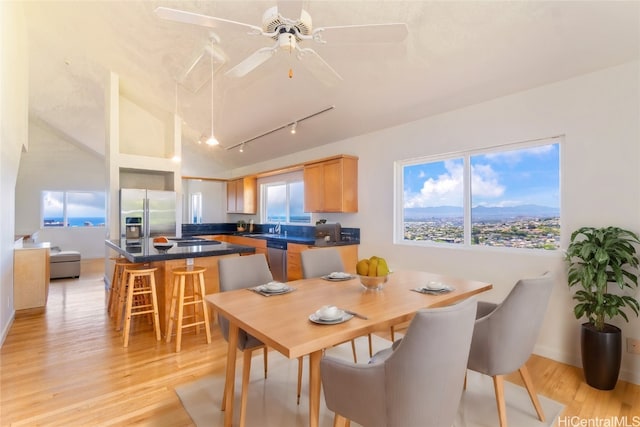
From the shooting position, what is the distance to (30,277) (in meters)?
4.05

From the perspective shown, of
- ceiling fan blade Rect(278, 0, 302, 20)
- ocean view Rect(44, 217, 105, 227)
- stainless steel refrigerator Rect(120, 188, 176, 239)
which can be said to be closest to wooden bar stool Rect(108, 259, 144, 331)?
stainless steel refrigerator Rect(120, 188, 176, 239)

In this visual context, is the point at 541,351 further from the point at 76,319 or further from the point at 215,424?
the point at 76,319

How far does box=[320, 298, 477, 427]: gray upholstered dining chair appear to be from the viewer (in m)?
1.12

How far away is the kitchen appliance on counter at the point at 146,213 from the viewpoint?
503 cm

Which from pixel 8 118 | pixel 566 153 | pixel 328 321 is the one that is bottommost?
pixel 328 321

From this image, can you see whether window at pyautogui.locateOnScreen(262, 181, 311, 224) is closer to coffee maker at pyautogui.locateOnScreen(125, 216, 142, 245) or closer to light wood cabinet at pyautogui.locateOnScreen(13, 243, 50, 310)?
coffee maker at pyautogui.locateOnScreen(125, 216, 142, 245)

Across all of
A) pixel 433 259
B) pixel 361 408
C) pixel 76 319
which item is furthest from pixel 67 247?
pixel 361 408

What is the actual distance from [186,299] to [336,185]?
2.38 metres

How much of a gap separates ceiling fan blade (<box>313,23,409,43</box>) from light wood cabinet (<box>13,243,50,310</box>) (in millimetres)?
4622

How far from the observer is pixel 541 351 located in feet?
9.02

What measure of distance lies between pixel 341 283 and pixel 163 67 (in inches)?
152

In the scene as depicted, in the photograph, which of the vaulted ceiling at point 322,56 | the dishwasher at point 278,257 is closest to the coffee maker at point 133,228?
the vaulted ceiling at point 322,56

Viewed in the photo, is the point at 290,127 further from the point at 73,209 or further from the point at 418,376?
the point at 73,209

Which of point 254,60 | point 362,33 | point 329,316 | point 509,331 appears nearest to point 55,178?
point 254,60
